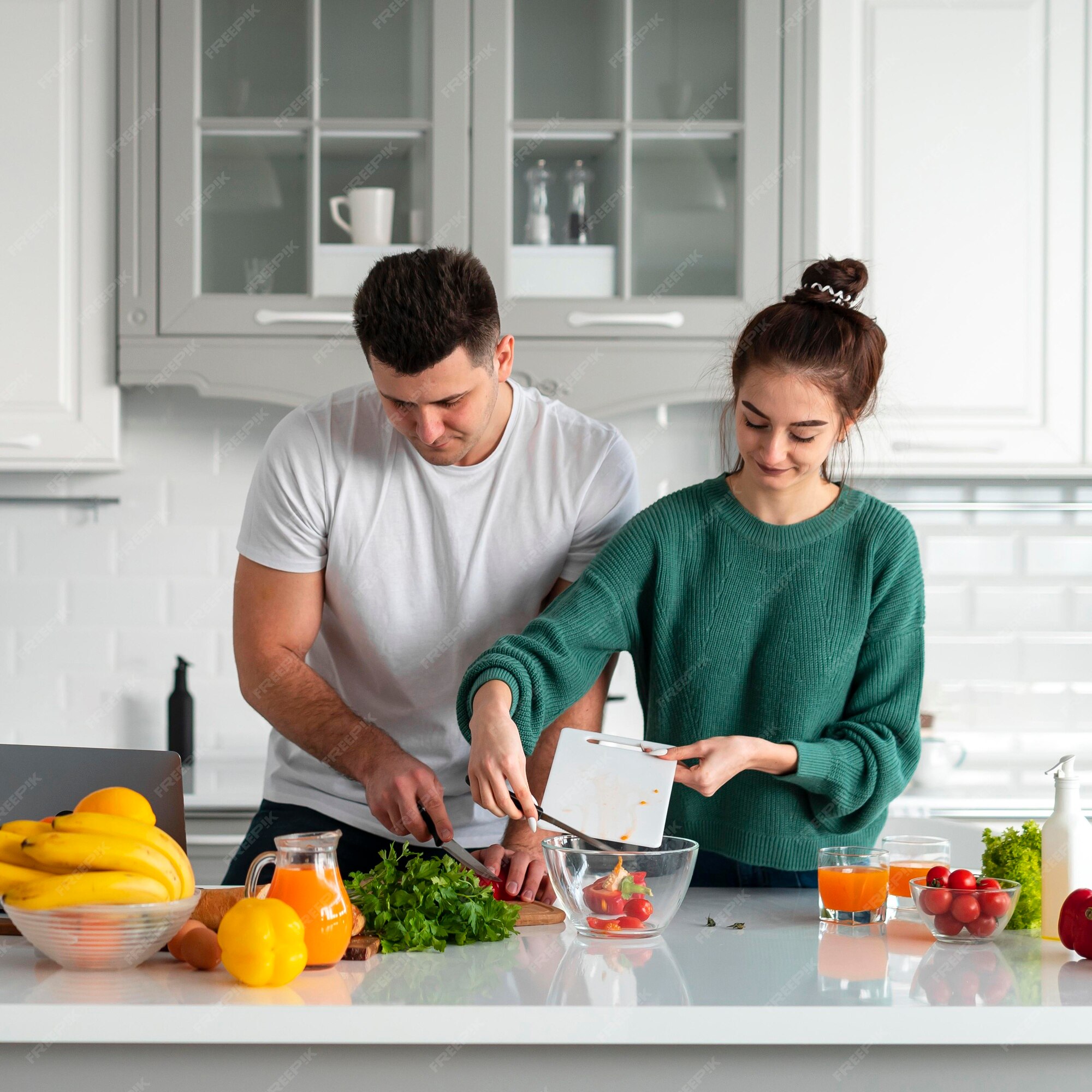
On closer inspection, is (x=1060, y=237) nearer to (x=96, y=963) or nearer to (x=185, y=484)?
(x=185, y=484)

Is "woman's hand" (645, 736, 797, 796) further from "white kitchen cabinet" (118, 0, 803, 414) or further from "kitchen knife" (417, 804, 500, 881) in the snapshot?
"white kitchen cabinet" (118, 0, 803, 414)

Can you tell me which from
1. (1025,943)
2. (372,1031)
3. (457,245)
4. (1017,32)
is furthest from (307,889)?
(1017,32)

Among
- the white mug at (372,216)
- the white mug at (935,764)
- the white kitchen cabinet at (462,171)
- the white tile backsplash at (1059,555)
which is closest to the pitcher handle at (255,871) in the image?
the white kitchen cabinet at (462,171)

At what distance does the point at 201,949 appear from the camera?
1.18m

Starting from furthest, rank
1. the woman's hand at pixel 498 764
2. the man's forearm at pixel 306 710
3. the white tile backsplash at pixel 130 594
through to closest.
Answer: the white tile backsplash at pixel 130 594
the man's forearm at pixel 306 710
the woman's hand at pixel 498 764

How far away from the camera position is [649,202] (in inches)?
106

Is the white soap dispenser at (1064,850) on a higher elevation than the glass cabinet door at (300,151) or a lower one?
lower

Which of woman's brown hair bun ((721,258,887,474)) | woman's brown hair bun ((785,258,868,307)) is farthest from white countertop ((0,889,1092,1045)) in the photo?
woman's brown hair bun ((785,258,868,307))

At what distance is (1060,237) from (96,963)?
237cm

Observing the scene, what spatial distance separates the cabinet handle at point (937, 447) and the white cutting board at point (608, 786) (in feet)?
4.95

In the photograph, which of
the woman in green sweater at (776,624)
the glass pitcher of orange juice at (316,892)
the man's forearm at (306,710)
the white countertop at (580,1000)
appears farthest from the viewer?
the man's forearm at (306,710)

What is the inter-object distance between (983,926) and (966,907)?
34 millimetres

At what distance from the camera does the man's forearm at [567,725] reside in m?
1.78

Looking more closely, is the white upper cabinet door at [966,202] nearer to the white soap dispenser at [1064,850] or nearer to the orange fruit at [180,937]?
the white soap dispenser at [1064,850]
